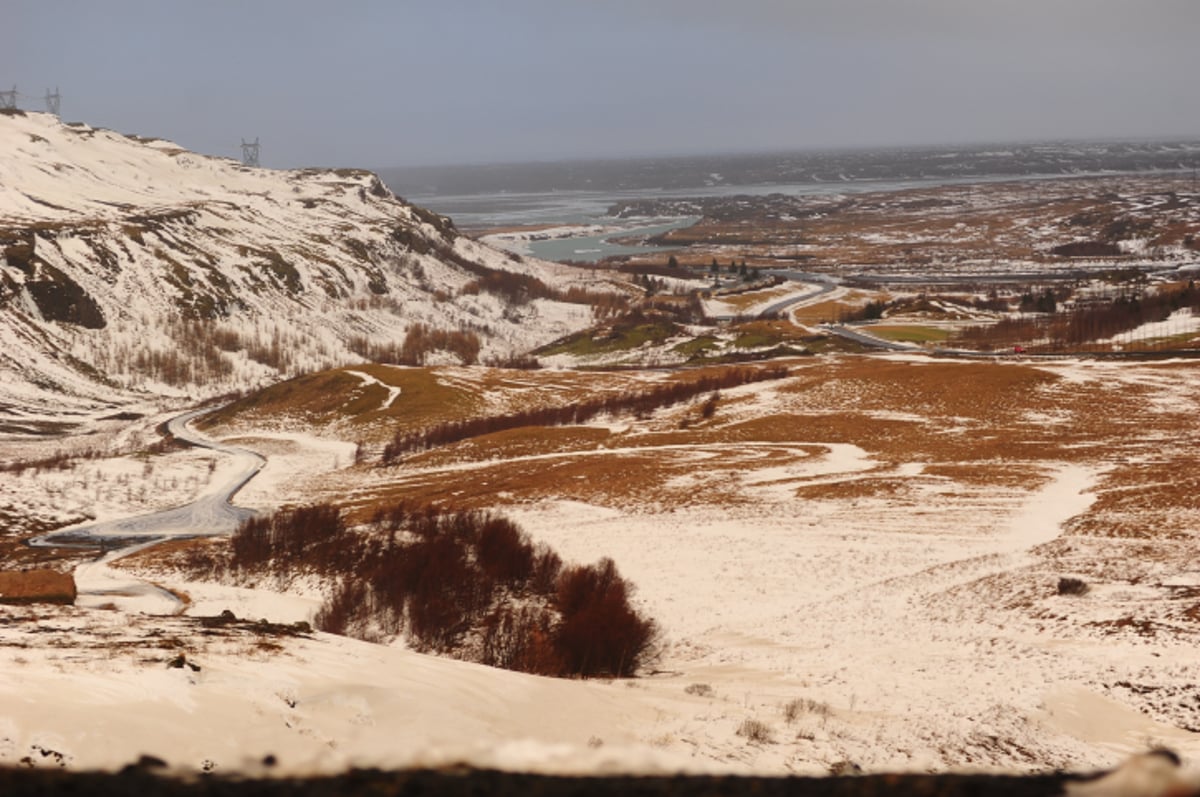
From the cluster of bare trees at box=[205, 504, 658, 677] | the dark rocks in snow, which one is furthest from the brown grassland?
A: the dark rocks in snow

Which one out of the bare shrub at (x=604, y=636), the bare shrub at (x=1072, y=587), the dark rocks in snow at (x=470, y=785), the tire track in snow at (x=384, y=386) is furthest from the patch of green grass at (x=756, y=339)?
the dark rocks in snow at (x=470, y=785)

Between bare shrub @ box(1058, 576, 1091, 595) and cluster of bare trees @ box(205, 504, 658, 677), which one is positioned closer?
cluster of bare trees @ box(205, 504, 658, 677)

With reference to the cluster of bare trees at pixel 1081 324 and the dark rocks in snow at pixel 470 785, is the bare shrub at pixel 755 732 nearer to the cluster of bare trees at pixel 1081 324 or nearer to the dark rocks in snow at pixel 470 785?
the dark rocks in snow at pixel 470 785

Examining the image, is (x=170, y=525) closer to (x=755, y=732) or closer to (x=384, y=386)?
(x=384, y=386)

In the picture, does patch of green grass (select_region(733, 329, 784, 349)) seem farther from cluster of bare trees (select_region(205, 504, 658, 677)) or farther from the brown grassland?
cluster of bare trees (select_region(205, 504, 658, 677))

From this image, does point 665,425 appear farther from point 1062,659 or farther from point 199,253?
point 199,253

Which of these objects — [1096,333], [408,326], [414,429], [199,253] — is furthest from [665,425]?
[199,253]
